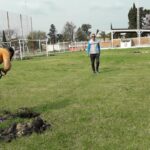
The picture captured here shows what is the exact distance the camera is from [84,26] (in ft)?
419

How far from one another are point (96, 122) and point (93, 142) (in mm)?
1355

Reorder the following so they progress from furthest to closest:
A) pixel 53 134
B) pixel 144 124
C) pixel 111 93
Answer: pixel 111 93
pixel 144 124
pixel 53 134

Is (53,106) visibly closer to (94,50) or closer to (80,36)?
(94,50)

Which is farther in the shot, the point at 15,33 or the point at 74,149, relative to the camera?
the point at 15,33

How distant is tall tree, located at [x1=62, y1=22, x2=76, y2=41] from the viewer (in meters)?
111

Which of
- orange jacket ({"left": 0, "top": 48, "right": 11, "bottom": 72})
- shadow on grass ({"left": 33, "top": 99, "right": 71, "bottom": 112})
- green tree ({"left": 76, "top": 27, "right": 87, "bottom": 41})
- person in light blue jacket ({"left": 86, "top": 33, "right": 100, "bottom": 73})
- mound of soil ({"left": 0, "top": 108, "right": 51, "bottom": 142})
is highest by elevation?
orange jacket ({"left": 0, "top": 48, "right": 11, "bottom": 72})

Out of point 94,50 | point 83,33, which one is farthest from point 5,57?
point 83,33

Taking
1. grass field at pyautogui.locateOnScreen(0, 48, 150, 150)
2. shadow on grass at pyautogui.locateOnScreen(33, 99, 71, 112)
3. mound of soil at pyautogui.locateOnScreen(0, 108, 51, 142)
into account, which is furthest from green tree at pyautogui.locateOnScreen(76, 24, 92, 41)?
mound of soil at pyautogui.locateOnScreen(0, 108, 51, 142)

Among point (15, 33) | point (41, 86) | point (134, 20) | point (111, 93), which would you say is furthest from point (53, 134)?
point (134, 20)

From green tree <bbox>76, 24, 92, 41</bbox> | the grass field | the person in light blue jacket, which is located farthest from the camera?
green tree <bbox>76, 24, 92, 41</bbox>

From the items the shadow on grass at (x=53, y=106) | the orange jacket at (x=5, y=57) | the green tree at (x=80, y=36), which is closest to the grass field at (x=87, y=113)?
the shadow on grass at (x=53, y=106)

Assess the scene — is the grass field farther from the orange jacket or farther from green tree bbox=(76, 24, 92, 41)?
green tree bbox=(76, 24, 92, 41)

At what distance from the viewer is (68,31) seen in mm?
111688

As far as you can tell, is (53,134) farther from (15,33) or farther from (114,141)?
(15,33)
